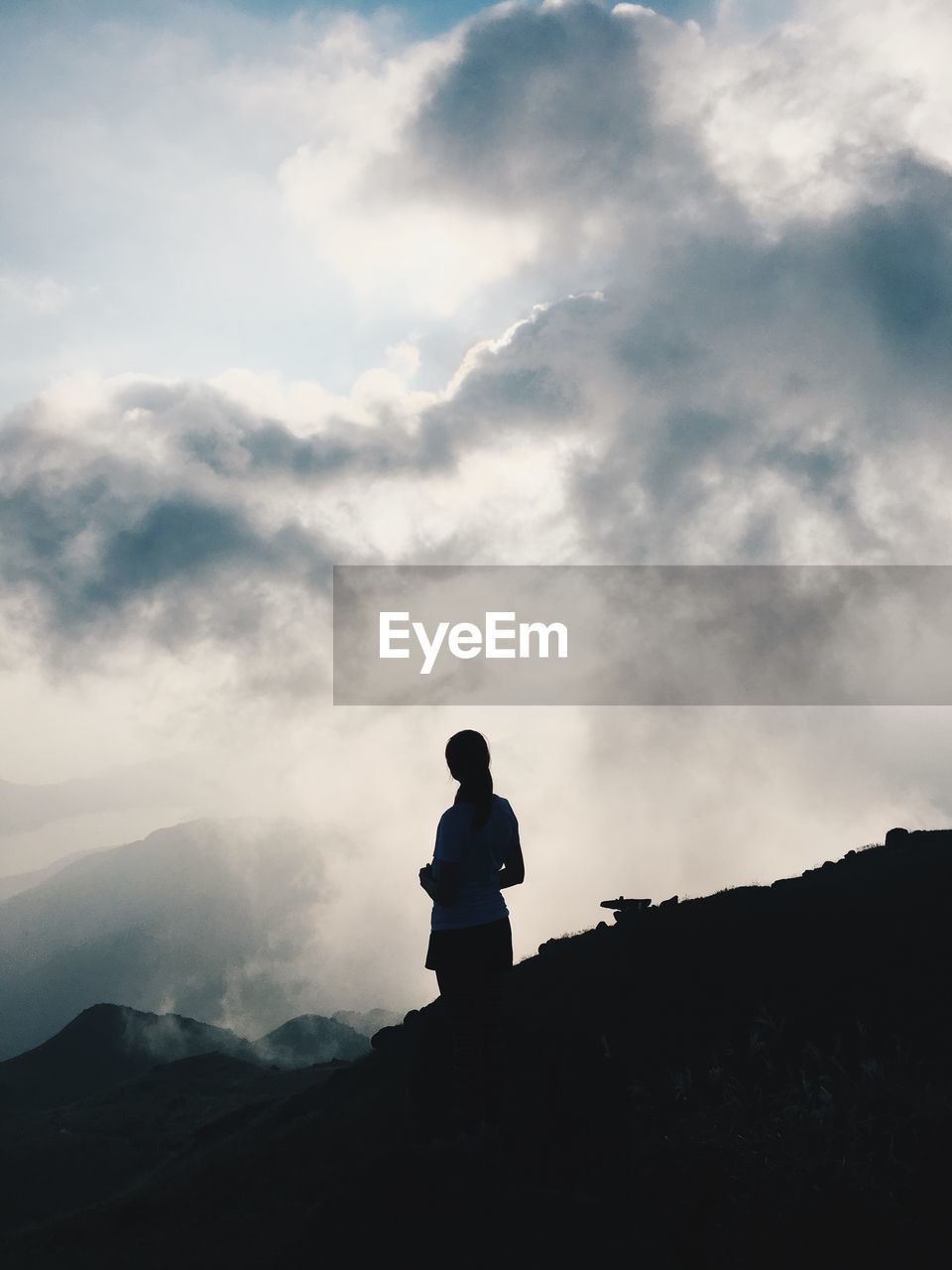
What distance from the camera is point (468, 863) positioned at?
585 cm

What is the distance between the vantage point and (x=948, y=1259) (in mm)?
4137

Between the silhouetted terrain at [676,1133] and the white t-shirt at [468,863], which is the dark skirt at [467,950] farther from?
the silhouetted terrain at [676,1133]

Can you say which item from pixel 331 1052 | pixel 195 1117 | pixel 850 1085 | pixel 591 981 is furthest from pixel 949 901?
pixel 331 1052

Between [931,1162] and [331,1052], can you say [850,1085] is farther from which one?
[331,1052]

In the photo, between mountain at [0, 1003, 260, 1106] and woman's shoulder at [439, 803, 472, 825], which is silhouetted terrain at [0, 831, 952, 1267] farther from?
mountain at [0, 1003, 260, 1106]

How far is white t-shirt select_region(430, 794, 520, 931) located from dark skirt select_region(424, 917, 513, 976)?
0.05 m

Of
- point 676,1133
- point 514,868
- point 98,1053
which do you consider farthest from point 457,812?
point 98,1053

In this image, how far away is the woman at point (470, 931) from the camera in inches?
228

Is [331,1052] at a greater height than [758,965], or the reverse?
[758,965]

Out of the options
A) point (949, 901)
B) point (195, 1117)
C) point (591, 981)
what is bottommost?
point (195, 1117)

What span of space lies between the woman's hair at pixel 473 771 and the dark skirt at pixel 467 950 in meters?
0.73

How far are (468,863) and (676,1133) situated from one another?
247cm

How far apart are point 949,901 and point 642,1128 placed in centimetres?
1098

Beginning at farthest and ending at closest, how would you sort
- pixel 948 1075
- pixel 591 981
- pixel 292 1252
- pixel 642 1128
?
pixel 591 981, pixel 948 1075, pixel 642 1128, pixel 292 1252
